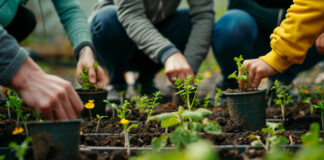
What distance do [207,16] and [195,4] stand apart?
0.55ft

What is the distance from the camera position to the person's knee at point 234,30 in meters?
2.62

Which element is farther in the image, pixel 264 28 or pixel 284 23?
pixel 264 28

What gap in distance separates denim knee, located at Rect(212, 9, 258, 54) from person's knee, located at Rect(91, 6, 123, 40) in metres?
0.94

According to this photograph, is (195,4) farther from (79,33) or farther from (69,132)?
(69,132)

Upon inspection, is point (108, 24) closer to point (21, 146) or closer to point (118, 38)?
point (118, 38)

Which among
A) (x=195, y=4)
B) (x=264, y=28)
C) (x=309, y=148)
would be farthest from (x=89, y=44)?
(x=309, y=148)

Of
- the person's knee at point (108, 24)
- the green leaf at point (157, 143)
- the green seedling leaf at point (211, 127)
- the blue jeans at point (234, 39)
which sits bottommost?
the green leaf at point (157, 143)

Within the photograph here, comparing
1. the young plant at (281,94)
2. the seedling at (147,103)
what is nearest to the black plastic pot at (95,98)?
the seedling at (147,103)

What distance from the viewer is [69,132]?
1.17 metres

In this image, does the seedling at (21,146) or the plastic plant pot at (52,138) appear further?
the plastic plant pot at (52,138)

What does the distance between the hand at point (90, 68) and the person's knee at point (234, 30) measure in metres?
1.14

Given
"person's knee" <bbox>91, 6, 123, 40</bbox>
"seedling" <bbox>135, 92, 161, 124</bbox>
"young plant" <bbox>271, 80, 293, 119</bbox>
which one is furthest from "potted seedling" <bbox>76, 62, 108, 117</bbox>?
"young plant" <bbox>271, 80, 293, 119</bbox>

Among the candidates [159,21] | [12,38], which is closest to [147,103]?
[12,38]

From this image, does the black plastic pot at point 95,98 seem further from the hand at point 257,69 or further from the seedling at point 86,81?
the hand at point 257,69
